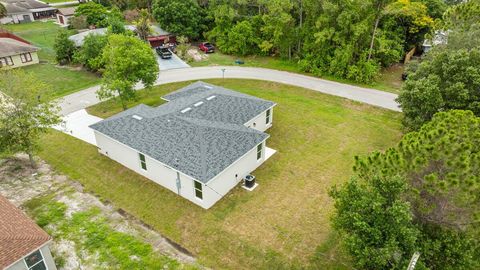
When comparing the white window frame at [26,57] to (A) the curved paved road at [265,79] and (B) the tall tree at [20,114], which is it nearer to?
(A) the curved paved road at [265,79]

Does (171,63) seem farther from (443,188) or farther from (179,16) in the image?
(443,188)

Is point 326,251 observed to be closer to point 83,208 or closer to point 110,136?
point 83,208

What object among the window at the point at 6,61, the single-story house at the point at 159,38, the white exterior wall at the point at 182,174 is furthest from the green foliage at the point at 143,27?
the white exterior wall at the point at 182,174

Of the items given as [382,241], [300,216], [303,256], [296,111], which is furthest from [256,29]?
[382,241]

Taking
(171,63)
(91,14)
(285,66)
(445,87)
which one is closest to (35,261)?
(445,87)

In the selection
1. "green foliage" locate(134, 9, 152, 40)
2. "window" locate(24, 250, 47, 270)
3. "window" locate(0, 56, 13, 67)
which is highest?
"green foliage" locate(134, 9, 152, 40)

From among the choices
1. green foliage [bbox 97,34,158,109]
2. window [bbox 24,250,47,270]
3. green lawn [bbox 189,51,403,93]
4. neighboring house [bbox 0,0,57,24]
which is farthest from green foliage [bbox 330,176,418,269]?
neighboring house [bbox 0,0,57,24]

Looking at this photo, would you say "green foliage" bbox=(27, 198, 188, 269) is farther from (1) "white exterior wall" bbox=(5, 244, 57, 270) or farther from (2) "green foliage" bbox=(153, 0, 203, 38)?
(2) "green foliage" bbox=(153, 0, 203, 38)
